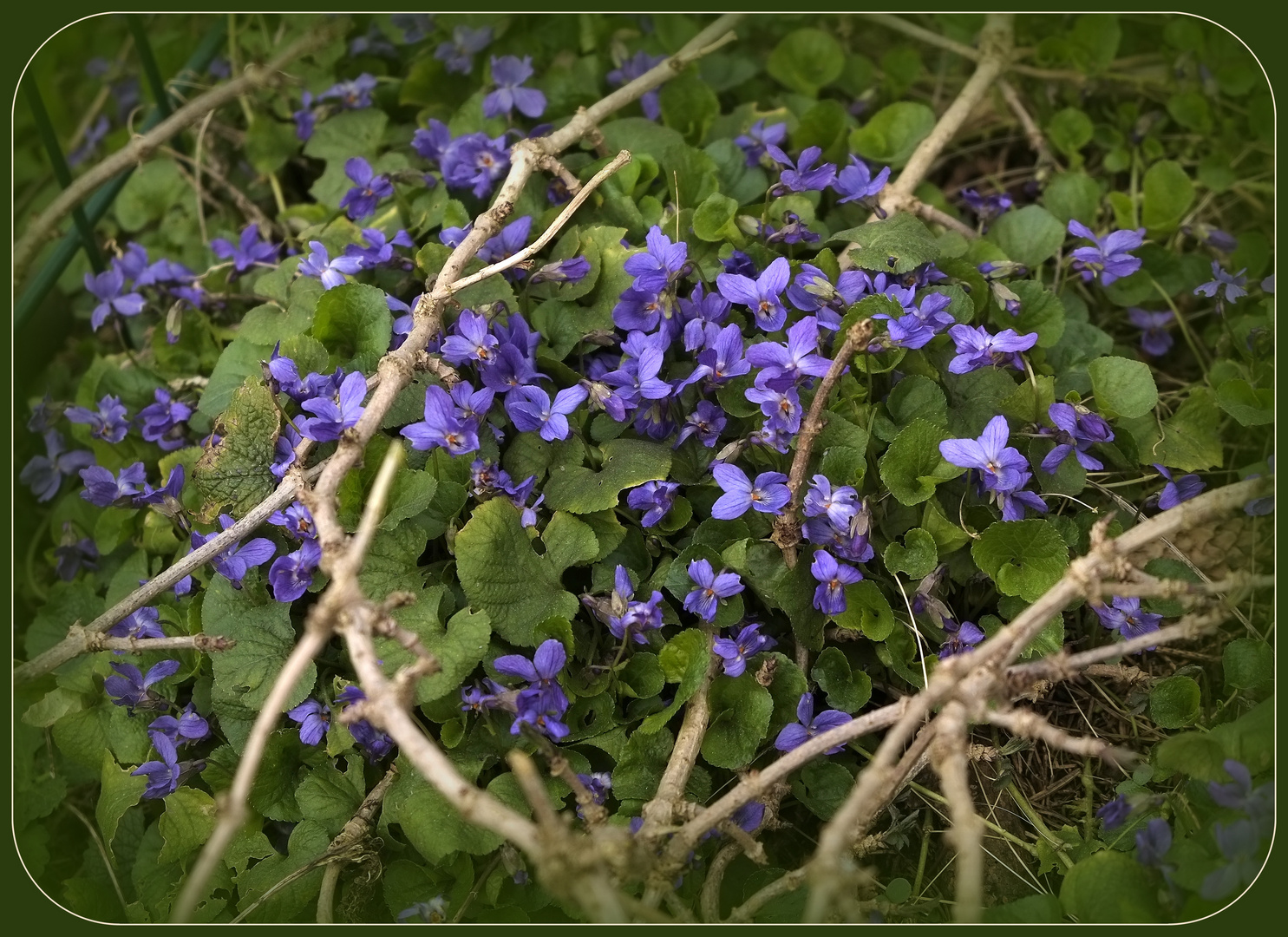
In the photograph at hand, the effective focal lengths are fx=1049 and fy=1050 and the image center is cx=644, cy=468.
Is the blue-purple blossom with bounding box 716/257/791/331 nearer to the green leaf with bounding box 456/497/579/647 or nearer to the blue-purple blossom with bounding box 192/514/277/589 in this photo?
the green leaf with bounding box 456/497/579/647

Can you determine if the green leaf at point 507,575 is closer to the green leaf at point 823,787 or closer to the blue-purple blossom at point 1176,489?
the green leaf at point 823,787

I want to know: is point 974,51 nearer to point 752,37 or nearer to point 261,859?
point 752,37

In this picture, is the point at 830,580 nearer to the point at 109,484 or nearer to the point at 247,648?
the point at 247,648

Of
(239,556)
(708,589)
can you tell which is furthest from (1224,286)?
(239,556)

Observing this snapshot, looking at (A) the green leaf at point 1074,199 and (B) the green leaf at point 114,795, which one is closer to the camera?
(B) the green leaf at point 114,795

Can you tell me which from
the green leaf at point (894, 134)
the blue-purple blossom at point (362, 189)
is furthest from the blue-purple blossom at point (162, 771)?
the green leaf at point (894, 134)
